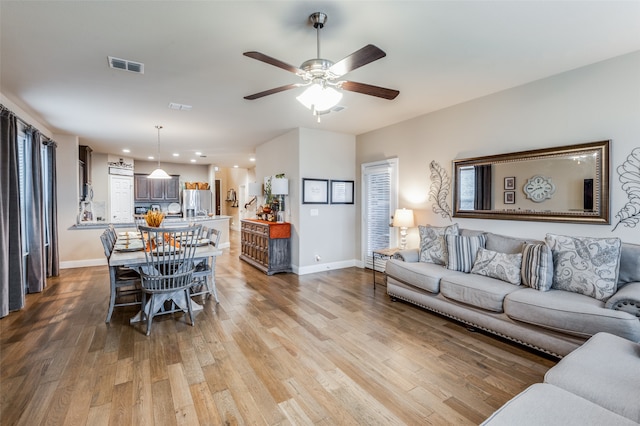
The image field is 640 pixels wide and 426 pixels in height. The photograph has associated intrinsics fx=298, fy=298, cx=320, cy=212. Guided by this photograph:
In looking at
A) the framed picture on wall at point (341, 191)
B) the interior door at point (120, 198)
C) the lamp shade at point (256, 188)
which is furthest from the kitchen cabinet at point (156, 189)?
the framed picture on wall at point (341, 191)

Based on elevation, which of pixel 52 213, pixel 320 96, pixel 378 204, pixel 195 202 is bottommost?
pixel 52 213

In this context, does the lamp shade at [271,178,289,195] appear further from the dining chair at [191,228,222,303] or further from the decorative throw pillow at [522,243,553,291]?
the decorative throw pillow at [522,243,553,291]

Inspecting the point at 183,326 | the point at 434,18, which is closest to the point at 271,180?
the point at 183,326

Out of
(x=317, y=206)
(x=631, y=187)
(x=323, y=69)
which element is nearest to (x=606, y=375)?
(x=631, y=187)

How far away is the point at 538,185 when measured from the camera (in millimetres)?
3381

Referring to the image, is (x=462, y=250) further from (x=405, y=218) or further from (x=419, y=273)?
(x=405, y=218)

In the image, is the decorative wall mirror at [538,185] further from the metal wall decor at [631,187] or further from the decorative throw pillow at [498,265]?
the decorative throw pillow at [498,265]

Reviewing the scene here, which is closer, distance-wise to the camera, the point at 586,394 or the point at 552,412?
the point at 552,412

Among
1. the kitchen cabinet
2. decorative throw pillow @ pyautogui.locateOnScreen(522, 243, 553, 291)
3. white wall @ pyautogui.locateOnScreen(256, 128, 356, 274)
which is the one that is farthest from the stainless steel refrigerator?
decorative throw pillow @ pyautogui.locateOnScreen(522, 243, 553, 291)

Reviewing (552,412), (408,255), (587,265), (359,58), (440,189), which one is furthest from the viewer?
(440,189)

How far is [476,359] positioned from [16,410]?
3.35 metres

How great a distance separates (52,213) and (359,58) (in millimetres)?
6002

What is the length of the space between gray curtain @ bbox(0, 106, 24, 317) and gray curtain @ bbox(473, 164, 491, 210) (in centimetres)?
570

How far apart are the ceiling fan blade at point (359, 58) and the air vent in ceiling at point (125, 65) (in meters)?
2.05
